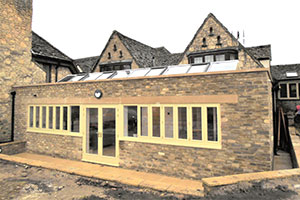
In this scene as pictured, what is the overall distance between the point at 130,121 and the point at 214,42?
10.2m

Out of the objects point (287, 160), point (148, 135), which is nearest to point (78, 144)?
point (148, 135)

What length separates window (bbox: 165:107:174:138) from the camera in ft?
23.8

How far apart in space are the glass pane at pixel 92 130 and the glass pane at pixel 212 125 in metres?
4.53

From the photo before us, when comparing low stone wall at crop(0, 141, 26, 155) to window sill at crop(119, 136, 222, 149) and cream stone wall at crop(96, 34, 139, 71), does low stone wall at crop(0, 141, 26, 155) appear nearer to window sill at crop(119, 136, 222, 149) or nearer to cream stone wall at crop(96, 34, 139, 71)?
window sill at crop(119, 136, 222, 149)

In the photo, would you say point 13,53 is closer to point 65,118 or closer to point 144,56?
point 65,118

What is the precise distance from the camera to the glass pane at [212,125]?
6547mm

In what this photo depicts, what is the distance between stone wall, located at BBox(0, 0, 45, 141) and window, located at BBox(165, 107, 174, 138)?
9.16 m

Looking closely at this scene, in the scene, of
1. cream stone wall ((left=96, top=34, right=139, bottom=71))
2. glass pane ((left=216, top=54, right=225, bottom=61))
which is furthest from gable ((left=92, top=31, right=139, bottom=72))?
glass pane ((left=216, top=54, right=225, bottom=61))

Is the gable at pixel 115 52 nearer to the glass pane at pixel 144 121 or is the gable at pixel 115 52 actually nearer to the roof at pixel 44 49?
the roof at pixel 44 49

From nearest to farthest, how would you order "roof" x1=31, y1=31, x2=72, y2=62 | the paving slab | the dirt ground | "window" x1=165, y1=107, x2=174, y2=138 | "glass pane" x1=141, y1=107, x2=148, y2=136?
the dirt ground, the paving slab, "window" x1=165, y1=107, x2=174, y2=138, "glass pane" x1=141, y1=107, x2=148, y2=136, "roof" x1=31, y1=31, x2=72, y2=62

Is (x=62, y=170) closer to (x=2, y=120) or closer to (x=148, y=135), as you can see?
(x=148, y=135)

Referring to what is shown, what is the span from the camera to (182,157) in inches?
274

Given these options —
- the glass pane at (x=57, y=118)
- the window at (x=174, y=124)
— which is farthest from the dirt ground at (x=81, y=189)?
the glass pane at (x=57, y=118)

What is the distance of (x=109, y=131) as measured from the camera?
27.8 ft
